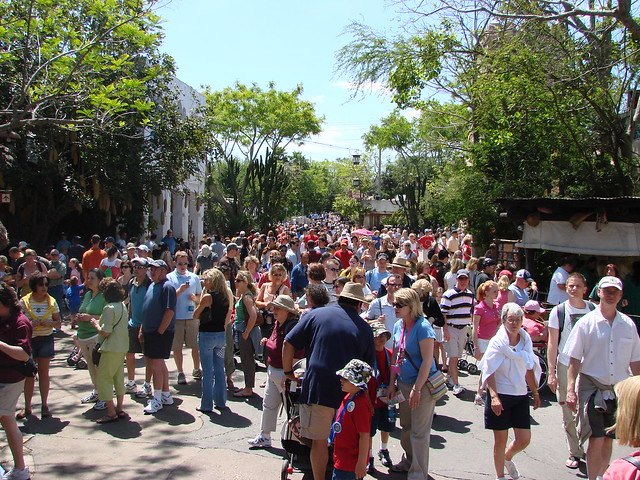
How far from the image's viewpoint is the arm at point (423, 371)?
483 centimetres

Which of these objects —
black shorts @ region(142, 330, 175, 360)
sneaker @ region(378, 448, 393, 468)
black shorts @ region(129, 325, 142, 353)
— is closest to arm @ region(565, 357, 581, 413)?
sneaker @ region(378, 448, 393, 468)

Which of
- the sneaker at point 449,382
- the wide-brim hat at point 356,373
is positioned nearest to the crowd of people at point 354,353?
the wide-brim hat at point 356,373

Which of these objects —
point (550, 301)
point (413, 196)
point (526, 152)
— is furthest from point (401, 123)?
point (550, 301)

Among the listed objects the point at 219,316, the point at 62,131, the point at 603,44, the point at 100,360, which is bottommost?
the point at 100,360

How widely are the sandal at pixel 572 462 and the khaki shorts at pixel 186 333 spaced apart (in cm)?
471

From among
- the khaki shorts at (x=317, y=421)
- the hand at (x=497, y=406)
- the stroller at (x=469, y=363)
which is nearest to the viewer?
the khaki shorts at (x=317, y=421)

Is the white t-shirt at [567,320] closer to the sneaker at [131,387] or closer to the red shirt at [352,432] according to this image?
the red shirt at [352,432]

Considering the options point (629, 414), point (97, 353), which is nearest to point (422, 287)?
point (97, 353)

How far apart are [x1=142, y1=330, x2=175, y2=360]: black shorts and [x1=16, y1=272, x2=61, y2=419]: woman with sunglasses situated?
1005 mm

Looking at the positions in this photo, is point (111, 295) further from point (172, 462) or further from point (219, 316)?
point (172, 462)

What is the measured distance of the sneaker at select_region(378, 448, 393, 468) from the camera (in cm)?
540

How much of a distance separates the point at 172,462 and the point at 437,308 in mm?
3504

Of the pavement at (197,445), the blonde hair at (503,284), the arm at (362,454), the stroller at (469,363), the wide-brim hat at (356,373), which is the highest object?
the blonde hair at (503,284)

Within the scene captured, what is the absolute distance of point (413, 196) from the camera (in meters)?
46.5
